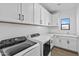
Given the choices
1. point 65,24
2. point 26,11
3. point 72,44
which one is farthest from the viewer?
point 65,24

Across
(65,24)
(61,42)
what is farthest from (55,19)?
(61,42)

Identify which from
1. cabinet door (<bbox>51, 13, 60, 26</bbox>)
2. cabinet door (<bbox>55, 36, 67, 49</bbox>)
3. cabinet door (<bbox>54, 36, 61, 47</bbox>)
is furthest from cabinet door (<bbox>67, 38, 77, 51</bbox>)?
cabinet door (<bbox>51, 13, 60, 26</bbox>)

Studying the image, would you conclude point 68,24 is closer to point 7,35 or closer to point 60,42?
point 60,42

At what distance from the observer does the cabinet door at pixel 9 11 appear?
113 centimetres

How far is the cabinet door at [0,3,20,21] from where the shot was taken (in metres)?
1.13

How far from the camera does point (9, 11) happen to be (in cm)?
125

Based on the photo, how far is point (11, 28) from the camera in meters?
1.54

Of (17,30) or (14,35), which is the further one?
(17,30)

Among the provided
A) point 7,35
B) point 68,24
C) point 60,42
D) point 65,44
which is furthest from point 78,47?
point 7,35

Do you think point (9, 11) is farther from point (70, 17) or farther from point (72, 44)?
point (70, 17)

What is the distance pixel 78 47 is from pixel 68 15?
1.80 meters

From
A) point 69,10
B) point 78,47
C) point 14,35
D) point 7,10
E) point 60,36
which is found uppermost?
point 69,10

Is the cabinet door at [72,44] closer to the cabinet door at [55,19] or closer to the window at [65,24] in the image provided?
the window at [65,24]

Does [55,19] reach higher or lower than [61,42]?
higher
